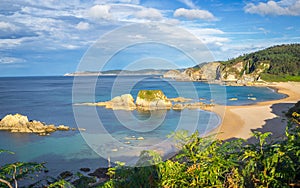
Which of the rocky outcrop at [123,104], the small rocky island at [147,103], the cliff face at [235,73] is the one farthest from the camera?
the cliff face at [235,73]

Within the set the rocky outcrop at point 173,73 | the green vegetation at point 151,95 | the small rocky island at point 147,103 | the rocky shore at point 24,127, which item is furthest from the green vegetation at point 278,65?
the rocky shore at point 24,127

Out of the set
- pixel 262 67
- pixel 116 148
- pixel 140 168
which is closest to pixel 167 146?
pixel 116 148

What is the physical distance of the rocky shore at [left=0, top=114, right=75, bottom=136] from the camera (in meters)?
20.8

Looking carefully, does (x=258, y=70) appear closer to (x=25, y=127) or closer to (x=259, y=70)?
(x=259, y=70)

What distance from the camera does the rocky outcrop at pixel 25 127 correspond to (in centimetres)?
2078

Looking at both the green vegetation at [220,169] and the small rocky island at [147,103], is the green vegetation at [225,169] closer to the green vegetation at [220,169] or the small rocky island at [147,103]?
the green vegetation at [220,169]

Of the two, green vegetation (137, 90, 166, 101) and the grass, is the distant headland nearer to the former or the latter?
the grass

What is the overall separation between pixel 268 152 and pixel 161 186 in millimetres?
1208

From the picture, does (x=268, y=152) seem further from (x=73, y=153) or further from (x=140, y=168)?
(x=73, y=153)

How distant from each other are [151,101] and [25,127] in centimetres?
1377

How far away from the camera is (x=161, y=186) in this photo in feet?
9.27

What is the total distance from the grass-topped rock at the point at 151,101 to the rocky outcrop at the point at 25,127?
1060 cm

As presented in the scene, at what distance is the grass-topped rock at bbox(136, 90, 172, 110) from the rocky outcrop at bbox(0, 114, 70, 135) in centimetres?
1060

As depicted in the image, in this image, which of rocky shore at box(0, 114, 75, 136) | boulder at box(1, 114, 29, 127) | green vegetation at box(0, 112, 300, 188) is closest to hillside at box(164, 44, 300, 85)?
rocky shore at box(0, 114, 75, 136)
